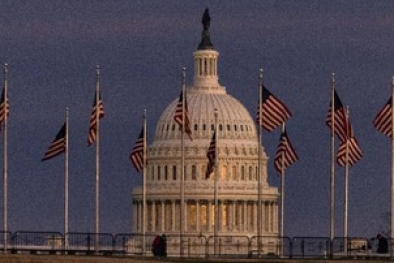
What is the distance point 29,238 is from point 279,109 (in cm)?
1955

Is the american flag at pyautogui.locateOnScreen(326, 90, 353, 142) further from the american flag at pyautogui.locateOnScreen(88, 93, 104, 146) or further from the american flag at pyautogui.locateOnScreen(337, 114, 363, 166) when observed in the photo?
the american flag at pyautogui.locateOnScreen(88, 93, 104, 146)

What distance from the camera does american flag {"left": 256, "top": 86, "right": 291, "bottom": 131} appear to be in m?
182

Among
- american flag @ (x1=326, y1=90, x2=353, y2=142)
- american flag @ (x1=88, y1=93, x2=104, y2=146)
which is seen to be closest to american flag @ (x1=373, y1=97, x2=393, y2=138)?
american flag @ (x1=326, y1=90, x2=353, y2=142)

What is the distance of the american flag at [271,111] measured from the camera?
181625 mm

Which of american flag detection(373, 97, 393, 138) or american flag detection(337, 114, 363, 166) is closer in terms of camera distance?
american flag detection(373, 97, 393, 138)

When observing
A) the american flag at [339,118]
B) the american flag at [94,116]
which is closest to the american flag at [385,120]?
the american flag at [339,118]

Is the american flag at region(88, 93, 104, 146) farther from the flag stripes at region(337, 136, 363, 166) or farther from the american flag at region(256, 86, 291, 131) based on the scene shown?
the flag stripes at region(337, 136, 363, 166)

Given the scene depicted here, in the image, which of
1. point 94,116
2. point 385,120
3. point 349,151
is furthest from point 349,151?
point 94,116

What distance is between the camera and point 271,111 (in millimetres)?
182125

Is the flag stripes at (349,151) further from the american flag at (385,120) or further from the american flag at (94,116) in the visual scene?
the american flag at (94,116)

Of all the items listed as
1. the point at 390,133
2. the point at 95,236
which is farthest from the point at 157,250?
the point at 390,133

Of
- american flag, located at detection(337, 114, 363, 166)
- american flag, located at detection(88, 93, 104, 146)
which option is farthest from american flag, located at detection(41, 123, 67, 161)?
american flag, located at detection(337, 114, 363, 166)

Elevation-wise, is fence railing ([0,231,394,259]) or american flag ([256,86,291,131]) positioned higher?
american flag ([256,86,291,131])

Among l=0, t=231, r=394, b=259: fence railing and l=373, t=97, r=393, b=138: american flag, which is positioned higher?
l=373, t=97, r=393, b=138: american flag
